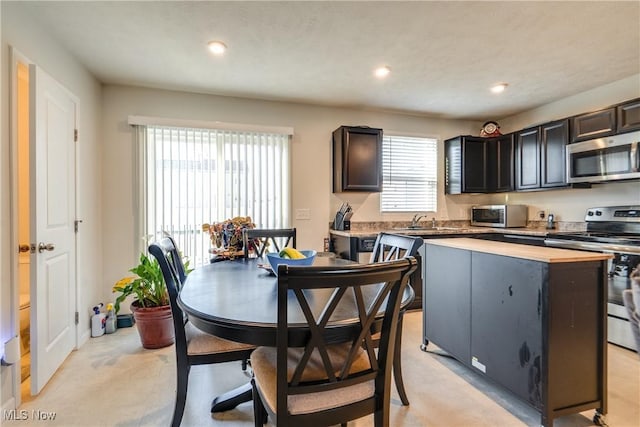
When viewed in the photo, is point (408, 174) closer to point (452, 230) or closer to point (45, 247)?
point (452, 230)

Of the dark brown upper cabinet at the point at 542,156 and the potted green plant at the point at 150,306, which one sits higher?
the dark brown upper cabinet at the point at 542,156

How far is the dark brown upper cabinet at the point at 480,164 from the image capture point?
4.21m

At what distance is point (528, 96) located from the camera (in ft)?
11.9

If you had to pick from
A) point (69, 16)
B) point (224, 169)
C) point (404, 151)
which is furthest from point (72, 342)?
point (404, 151)

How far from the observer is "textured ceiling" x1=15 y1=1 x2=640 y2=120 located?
80.3 inches

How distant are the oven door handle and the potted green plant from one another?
3782 millimetres

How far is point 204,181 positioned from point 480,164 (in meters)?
3.63

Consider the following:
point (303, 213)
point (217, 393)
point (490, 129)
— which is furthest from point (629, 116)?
point (217, 393)

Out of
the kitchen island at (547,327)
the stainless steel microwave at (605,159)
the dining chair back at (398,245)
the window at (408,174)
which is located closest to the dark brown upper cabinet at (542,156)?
the stainless steel microwave at (605,159)

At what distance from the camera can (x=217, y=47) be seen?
2482 mm

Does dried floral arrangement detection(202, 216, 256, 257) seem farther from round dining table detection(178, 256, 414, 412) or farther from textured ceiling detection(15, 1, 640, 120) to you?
textured ceiling detection(15, 1, 640, 120)

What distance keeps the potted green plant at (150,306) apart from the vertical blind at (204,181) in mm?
714

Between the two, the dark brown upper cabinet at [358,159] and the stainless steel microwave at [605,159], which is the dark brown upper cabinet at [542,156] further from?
the dark brown upper cabinet at [358,159]

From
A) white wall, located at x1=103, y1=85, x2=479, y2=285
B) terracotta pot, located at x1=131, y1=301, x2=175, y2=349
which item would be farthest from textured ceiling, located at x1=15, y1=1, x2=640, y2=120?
terracotta pot, located at x1=131, y1=301, x2=175, y2=349
